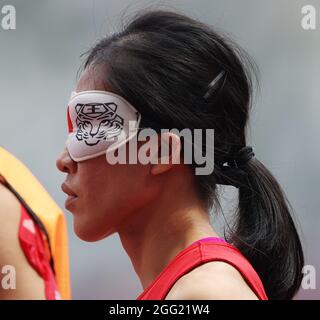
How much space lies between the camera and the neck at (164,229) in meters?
1.51

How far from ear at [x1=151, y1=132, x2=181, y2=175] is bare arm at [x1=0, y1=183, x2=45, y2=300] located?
1.67 feet

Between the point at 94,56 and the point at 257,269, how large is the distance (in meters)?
0.52

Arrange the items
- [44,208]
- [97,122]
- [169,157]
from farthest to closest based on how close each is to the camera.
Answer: [44,208], [97,122], [169,157]

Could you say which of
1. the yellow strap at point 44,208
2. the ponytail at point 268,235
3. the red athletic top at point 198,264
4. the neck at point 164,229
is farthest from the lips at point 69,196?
the yellow strap at point 44,208

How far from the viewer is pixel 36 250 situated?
1935mm

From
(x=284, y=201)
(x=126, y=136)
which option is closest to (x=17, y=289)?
(x=126, y=136)

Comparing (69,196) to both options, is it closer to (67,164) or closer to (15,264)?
(67,164)

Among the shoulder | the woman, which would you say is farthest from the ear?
the shoulder

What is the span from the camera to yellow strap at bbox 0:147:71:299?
6.61 ft

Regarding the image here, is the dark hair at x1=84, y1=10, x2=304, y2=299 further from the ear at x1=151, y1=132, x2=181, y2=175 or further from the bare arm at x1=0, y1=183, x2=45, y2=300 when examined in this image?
the bare arm at x1=0, y1=183, x2=45, y2=300

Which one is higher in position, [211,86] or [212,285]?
[211,86]

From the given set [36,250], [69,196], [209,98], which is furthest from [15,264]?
[209,98]

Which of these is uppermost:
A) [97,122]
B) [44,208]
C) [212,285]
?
[97,122]

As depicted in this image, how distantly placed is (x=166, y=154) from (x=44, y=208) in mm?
627
